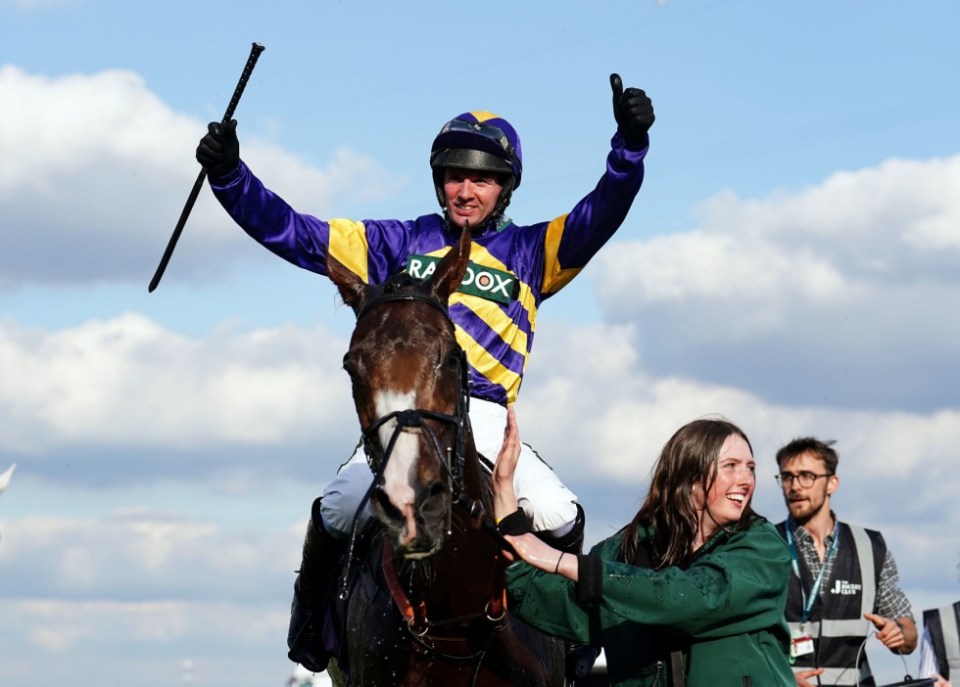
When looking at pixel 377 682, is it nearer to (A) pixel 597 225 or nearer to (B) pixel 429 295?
(B) pixel 429 295

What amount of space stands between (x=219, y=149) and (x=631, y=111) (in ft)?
6.26

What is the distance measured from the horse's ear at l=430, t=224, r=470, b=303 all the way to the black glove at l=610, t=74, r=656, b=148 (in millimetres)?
1310

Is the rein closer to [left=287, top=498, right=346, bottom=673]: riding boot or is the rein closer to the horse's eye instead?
the horse's eye

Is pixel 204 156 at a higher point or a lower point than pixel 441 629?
higher

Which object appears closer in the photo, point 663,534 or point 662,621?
point 662,621

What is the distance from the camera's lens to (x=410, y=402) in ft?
18.6

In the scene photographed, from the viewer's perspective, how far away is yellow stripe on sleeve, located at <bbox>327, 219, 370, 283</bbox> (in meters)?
7.86

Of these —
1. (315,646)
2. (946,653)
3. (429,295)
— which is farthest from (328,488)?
(946,653)

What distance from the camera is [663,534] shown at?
5.86 meters

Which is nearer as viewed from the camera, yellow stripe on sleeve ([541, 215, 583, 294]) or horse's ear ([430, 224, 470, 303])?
horse's ear ([430, 224, 470, 303])

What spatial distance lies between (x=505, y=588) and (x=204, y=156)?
8.53ft

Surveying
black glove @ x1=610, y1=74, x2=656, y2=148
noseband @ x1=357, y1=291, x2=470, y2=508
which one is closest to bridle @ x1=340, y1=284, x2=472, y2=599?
noseband @ x1=357, y1=291, x2=470, y2=508

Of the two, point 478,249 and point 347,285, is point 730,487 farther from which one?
point 478,249

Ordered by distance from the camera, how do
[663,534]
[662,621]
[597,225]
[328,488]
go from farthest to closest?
[597,225] → [328,488] → [663,534] → [662,621]
